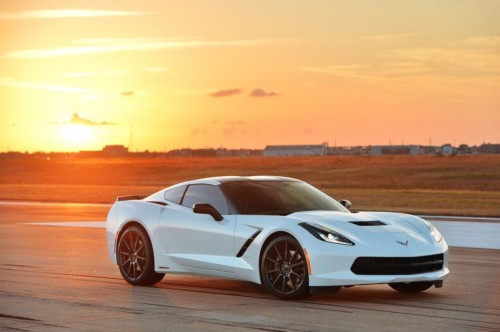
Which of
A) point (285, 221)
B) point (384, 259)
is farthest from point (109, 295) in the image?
point (384, 259)

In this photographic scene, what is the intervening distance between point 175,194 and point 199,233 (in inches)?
38.0

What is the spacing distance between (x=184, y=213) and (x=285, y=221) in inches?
68.5

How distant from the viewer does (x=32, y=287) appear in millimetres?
12953

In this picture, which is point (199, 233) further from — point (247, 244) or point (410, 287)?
point (410, 287)

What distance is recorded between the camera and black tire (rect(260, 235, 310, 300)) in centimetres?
1131

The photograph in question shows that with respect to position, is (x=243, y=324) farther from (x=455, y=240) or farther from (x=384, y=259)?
(x=455, y=240)

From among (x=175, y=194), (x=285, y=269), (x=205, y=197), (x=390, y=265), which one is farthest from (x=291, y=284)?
(x=175, y=194)

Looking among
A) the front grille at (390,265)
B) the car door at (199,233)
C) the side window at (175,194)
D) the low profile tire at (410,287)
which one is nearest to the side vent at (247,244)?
the car door at (199,233)

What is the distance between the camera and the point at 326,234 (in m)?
11.4

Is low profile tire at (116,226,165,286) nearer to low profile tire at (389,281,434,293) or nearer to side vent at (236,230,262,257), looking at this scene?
side vent at (236,230,262,257)

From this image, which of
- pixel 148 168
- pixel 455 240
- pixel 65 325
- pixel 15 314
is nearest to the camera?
pixel 65 325

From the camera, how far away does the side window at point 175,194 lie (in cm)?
1327

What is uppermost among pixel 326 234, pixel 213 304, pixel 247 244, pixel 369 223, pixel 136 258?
pixel 369 223

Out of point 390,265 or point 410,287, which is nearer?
point 390,265
